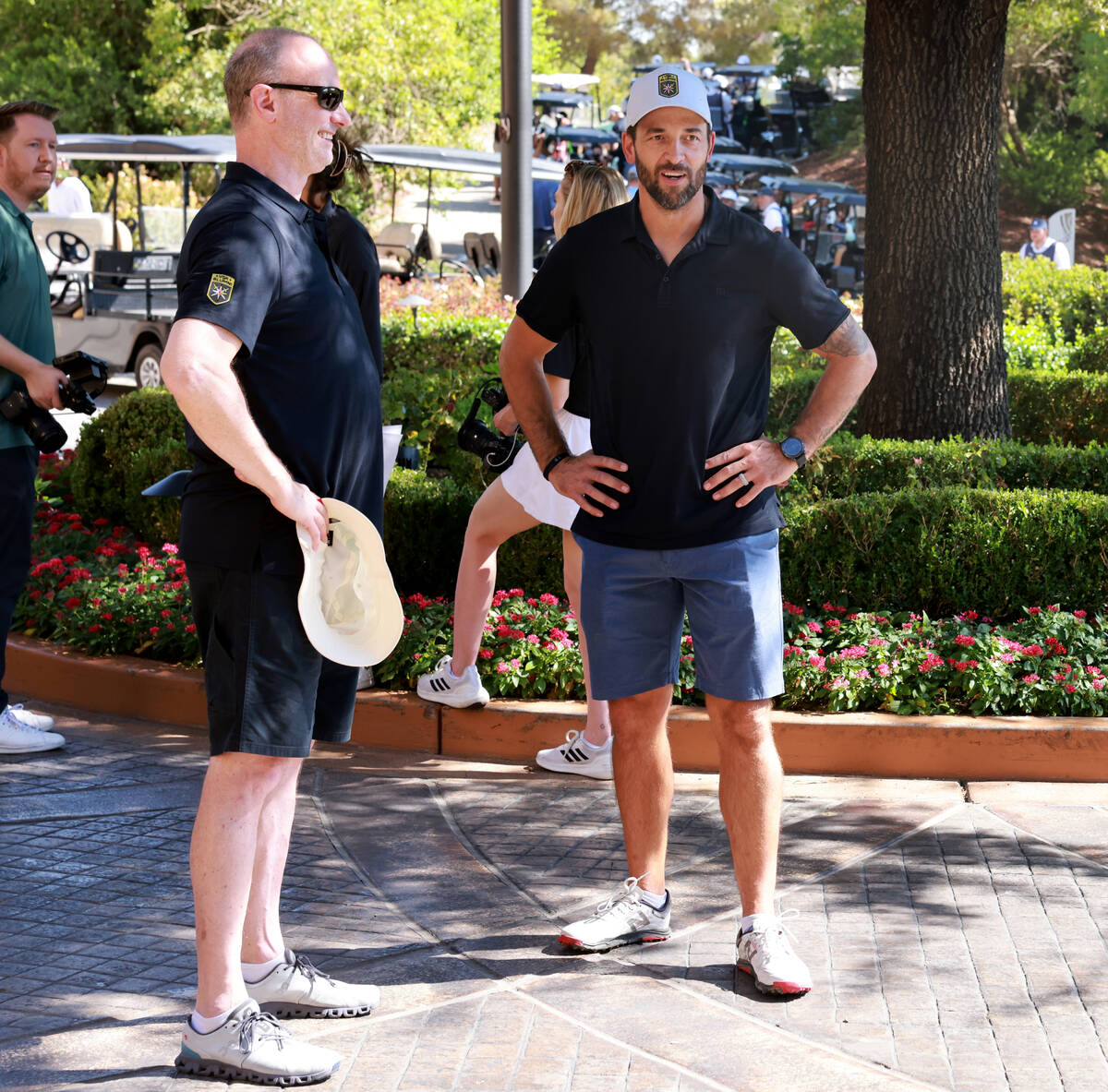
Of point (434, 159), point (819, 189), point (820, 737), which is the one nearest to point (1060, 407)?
point (820, 737)

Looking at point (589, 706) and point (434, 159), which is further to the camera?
point (434, 159)

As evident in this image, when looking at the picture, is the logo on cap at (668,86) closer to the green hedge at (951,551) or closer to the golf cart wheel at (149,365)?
the green hedge at (951,551)

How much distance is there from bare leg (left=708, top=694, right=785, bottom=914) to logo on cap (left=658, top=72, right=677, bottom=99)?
1415 millimetres

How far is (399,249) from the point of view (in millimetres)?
21594

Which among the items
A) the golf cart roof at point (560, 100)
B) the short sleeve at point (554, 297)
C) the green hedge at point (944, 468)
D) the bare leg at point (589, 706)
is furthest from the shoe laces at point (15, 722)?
the golf cart roof at point (560, 100)

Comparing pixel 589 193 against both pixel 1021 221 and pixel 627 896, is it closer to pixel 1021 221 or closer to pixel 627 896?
pixel 627 896

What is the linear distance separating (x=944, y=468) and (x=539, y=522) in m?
2.48

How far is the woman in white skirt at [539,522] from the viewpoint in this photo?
4922mm

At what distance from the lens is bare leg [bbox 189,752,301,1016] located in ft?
10.1

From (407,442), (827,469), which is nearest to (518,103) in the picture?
(407,442)

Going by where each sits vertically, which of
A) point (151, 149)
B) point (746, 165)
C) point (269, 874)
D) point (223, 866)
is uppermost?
point (746, 165)

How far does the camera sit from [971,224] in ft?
24.9

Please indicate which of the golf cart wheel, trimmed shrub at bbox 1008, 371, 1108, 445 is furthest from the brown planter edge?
the golf cart wheel

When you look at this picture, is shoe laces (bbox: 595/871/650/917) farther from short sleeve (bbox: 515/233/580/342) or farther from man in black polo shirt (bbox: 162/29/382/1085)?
short sleeve (bbox: 515/233/580/342)
